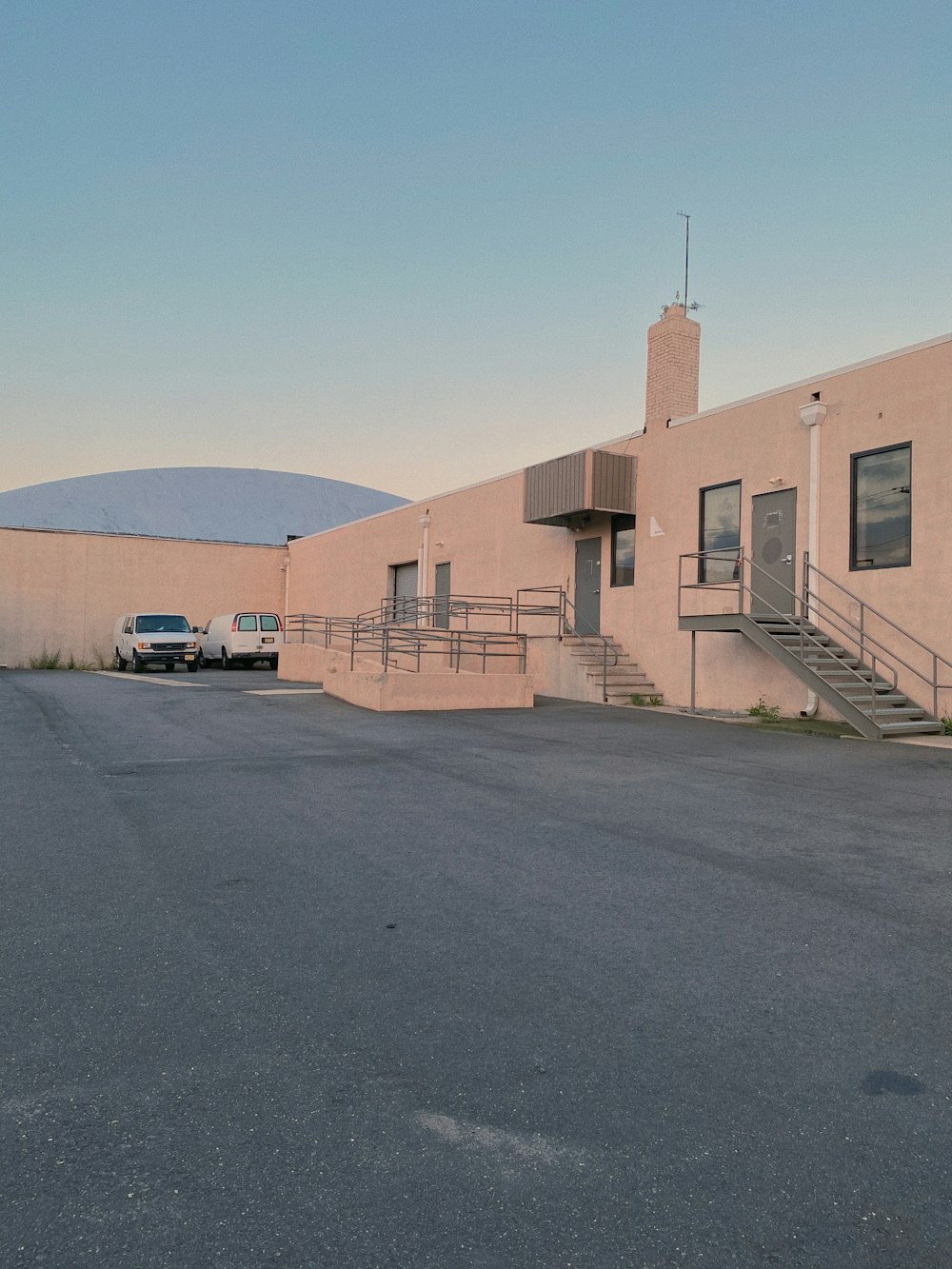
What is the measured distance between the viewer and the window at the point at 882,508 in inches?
513

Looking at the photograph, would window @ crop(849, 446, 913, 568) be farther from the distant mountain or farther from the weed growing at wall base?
the distant mountain

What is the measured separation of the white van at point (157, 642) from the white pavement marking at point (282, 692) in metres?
9.19

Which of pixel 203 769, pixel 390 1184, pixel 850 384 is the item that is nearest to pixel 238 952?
pixel 390 1184

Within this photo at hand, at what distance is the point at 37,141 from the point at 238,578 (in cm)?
2347

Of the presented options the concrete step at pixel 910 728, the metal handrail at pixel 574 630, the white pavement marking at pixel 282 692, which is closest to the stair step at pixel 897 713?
the concrete step at pixel 910 728

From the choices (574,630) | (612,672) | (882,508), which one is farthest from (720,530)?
(574,630)

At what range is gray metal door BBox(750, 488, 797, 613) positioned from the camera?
584 inches

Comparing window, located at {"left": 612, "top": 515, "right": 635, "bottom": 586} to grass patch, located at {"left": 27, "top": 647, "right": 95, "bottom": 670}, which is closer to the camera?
window, located at {"left": 612, "top": 515, "right": 635, "bottom": 586}

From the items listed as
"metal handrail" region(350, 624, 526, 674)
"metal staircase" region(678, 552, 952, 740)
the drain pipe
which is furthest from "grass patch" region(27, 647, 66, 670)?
the drain pipe

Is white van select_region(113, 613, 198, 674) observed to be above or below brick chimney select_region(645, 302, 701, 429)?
below

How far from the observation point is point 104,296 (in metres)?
20.2

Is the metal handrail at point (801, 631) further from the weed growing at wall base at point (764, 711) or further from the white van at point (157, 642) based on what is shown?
the white van at point (157, 642)

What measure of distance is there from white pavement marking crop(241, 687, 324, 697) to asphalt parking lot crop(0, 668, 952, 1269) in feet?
35.4

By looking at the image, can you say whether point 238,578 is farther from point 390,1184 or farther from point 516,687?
point 390,1184
